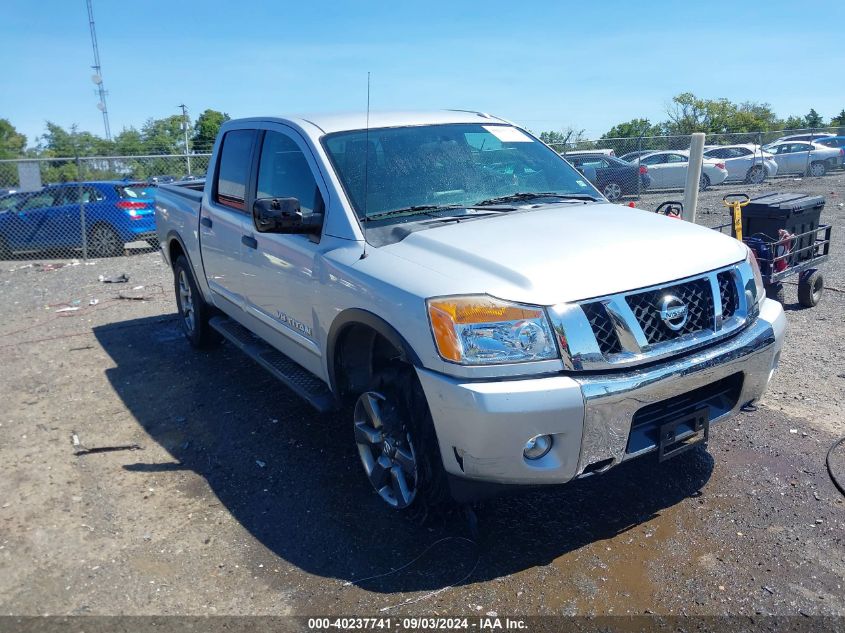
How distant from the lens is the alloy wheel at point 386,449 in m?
3.46

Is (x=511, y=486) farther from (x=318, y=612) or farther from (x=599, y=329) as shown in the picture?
(x=318, y=612)

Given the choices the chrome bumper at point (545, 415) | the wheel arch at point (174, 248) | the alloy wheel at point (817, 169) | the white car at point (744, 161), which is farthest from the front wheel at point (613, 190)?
the chrome bumper at point (545, 415)

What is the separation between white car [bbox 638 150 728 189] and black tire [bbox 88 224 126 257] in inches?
610

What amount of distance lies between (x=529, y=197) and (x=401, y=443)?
176 centimetres

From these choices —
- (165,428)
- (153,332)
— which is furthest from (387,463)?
(153,332)

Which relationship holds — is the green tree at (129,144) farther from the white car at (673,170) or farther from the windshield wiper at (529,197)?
the windshield wiper at (529,197)

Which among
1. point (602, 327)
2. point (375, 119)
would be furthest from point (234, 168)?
point (602, 327)

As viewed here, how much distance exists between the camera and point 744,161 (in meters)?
23.0

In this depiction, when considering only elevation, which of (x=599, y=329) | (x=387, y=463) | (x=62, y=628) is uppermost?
(x=599, y=329)

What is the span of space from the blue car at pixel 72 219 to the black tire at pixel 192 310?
712cm

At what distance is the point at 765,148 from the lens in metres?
24.0

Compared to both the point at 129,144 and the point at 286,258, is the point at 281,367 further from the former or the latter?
the point at 129,144

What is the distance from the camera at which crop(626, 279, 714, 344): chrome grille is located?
3.11m

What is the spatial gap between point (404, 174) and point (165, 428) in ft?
8.57
